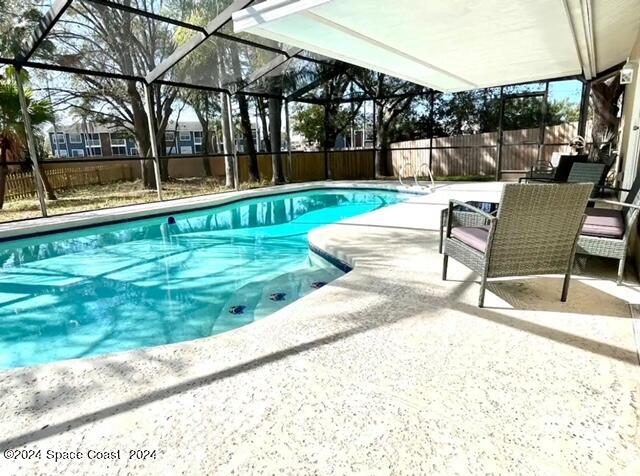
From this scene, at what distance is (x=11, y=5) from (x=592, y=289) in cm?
1094

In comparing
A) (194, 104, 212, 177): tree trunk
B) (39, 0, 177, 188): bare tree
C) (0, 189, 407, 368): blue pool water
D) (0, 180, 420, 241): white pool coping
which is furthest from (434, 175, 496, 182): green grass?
(39, 0, 177, 188): bare tree

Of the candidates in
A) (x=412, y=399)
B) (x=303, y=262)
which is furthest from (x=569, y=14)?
(x=412, y=399)

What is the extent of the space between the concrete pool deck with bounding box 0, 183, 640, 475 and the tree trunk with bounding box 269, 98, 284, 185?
10809 mm

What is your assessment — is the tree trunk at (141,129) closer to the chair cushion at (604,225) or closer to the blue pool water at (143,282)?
the blue pool water at (143,282)

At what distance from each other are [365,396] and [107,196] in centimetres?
1260

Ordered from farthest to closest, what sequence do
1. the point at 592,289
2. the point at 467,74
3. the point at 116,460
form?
1. the point at 467,74
2. the point at 592,289
3. the point at 116,460

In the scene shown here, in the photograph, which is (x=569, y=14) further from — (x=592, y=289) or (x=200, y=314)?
(x=200, y=314)

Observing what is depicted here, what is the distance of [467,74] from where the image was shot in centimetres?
760

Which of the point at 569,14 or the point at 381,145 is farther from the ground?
the point at 569,14

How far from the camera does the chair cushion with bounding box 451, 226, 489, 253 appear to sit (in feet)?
8.30

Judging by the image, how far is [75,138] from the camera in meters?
12.8

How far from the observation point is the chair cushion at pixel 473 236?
99.6 inches

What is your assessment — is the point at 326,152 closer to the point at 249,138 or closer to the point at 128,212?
the point at 249,138

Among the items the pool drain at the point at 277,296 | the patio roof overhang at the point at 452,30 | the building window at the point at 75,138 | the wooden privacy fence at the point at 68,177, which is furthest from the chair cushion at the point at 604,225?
the building window at the point at 75,138
